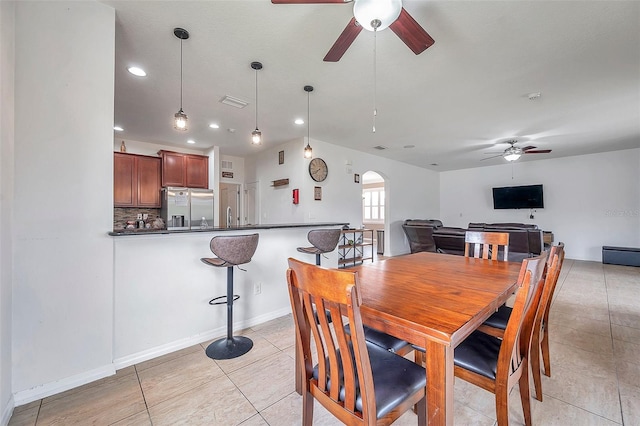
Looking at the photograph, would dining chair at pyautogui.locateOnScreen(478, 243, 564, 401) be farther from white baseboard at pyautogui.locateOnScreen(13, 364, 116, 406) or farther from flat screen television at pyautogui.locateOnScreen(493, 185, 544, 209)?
flat screen television at pyautogui.locateOnScreen(493, 185, 544, 209)

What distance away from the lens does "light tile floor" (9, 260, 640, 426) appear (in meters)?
1.50

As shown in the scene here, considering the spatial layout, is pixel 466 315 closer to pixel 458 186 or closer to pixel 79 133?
pixel 79 133

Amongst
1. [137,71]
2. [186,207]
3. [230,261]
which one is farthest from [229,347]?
[186,207]

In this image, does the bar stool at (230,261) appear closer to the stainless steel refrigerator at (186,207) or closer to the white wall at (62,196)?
the white wall at (62,196)

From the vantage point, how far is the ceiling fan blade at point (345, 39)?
168 centimetres

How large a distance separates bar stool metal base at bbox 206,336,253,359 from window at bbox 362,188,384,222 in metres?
7.94

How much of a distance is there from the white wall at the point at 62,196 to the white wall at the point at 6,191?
0.05 meters

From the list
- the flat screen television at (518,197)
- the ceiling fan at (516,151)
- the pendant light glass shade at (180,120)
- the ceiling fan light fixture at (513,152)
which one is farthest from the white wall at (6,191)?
the flat screen television at (518,197)

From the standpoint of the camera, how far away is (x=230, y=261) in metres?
2.13

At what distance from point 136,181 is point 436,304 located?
5549 millimetres

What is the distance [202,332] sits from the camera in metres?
2.42

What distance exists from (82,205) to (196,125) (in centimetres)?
301

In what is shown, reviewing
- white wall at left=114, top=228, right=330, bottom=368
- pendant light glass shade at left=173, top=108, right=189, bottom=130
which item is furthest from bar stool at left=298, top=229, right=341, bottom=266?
pendant light glass shade at left=173, top=108, right=189, bottom=130

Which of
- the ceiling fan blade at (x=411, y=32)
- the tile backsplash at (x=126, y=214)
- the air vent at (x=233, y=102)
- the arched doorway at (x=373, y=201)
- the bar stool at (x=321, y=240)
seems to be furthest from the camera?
the arched doorway at (x=373, y=201)
